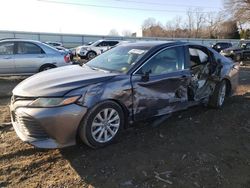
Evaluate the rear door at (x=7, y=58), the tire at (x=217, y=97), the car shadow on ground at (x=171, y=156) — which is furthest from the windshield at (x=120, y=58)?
the rear door at (x=7, y=58)

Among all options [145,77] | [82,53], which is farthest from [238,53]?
[145,77]

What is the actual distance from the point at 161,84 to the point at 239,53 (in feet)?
63.0

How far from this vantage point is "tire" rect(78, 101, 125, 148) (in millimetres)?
4113

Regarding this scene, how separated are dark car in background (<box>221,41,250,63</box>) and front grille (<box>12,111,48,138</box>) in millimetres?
19758

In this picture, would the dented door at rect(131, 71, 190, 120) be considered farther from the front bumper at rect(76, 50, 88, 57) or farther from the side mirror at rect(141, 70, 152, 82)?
the front bumper at rect(76, 50, 88, 57)

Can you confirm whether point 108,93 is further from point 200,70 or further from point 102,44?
point 102,44

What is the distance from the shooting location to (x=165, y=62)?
206 inches

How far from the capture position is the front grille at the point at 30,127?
12.7 feet

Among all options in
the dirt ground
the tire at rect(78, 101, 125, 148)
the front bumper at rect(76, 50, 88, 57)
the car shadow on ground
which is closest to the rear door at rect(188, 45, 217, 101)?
the car shadow on ground

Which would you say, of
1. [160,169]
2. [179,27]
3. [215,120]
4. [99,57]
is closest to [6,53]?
[99,57]

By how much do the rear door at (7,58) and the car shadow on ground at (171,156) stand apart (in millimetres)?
6773

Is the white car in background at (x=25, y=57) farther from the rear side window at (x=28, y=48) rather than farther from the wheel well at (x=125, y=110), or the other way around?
the wheel well at (x=125, y=110)

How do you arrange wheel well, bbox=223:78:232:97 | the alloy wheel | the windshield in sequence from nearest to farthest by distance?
the alloy wheel
the windshield
wheel well, bbox=223:78:232:97

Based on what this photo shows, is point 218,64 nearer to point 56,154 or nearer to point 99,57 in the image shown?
point 99,57
